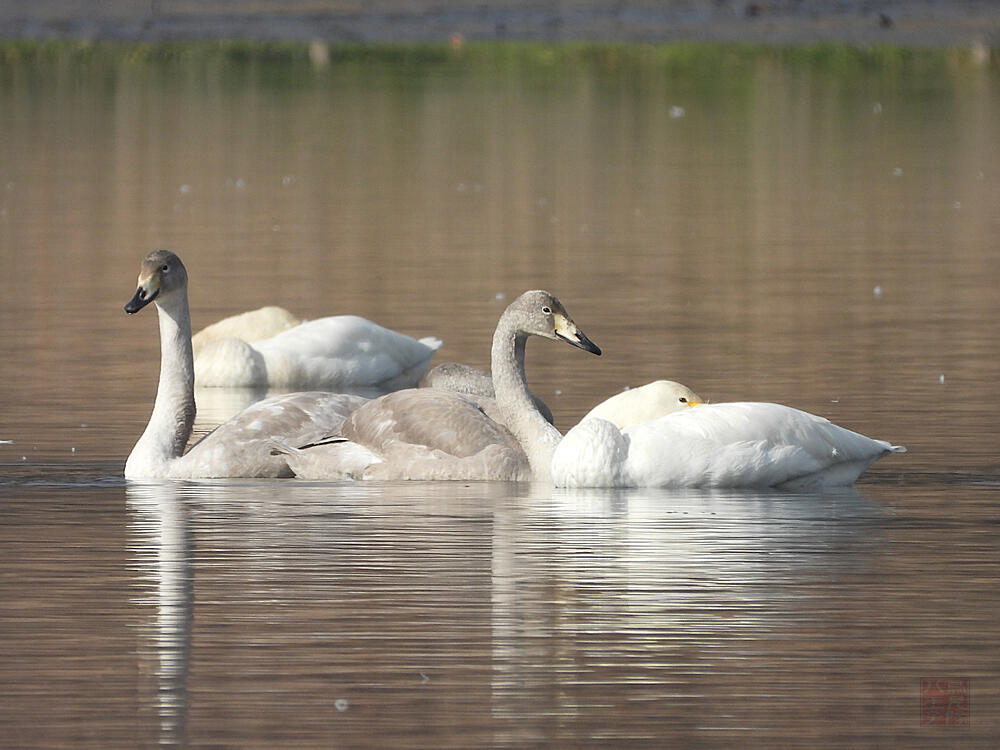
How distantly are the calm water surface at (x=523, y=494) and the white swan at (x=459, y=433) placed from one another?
181 mm

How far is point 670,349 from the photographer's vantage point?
52.4ft

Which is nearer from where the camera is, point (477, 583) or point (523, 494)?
point (477, 583)

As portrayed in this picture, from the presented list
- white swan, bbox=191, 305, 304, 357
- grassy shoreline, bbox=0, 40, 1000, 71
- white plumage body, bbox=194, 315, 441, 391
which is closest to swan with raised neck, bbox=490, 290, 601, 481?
white plumage body, bbox=194, 315, 441, 391

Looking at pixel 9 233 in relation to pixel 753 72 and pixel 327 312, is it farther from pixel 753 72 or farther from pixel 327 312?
pixel 753 72

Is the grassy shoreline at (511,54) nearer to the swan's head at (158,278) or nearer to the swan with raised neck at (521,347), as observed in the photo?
the swan's head at (158,278)

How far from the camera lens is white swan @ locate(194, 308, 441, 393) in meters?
15.8

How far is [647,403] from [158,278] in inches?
88.9

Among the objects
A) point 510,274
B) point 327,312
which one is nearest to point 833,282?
point 510,274

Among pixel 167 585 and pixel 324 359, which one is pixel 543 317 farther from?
pixel 324 359

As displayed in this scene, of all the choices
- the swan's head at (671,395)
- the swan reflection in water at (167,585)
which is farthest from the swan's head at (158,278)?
the swan's head at (671,395)

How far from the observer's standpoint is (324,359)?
15.8 meters

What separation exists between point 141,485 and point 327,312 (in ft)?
21.1

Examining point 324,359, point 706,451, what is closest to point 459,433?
point 706,451

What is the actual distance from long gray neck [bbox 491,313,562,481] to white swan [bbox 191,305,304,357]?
4.20 m
